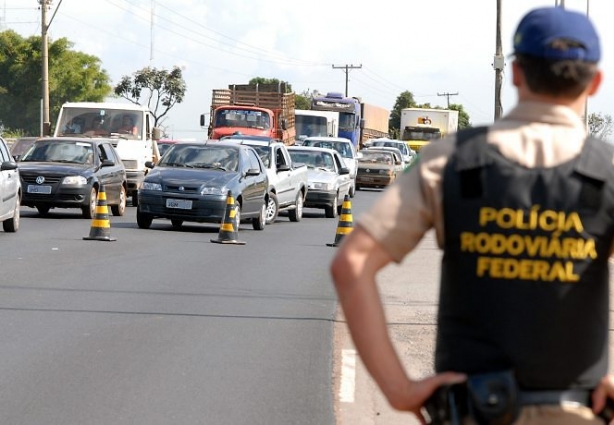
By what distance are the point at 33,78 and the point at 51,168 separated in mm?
62576

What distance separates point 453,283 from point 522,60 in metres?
0.55

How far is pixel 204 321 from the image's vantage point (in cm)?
1219

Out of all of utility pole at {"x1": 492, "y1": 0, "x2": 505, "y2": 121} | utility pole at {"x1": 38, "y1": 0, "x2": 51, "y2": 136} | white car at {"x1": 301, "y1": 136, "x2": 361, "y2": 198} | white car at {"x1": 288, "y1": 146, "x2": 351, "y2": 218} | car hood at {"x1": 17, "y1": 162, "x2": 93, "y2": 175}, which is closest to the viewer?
car hood at {"x1": 17, "y1": 162, "x2": 93, "y2": 175}

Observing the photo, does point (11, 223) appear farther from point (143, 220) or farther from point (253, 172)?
point (253, 172)

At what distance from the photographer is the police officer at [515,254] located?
10.3ft

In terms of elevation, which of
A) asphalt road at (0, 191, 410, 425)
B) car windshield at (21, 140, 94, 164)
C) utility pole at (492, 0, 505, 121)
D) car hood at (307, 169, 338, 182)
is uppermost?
utility pole at (492, 0, 505, 121)

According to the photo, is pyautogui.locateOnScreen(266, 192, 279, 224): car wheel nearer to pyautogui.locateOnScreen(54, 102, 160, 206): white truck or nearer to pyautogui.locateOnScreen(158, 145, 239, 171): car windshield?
pyautogui.locateOnScreen(158, 145, 239, 171): car windshield

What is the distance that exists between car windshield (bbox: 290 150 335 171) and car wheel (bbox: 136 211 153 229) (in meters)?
9.71

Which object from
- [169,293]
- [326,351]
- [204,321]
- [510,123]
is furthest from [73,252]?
[510,123]

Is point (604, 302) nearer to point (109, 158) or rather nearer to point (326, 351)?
point (326, 351)

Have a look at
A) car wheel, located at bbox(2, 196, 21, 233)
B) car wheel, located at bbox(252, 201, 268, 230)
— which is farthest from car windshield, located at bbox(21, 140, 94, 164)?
car wheel, located at bbox(2, 196, 21, 233)

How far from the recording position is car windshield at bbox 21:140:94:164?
28.0m

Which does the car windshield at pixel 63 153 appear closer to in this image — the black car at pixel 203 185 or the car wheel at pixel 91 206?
the car wheel at pixel 91 206

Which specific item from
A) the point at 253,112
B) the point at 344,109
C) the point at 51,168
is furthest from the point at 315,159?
the point at 344,109
